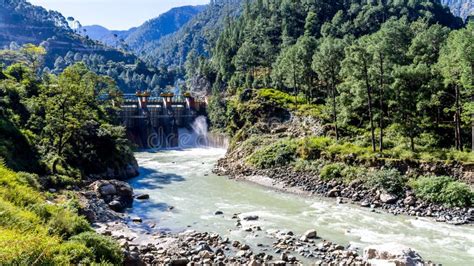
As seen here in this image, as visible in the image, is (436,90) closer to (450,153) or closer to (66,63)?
(450,153)

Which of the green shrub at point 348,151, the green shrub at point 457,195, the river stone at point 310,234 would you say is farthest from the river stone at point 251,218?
the green shrub at point 348,151

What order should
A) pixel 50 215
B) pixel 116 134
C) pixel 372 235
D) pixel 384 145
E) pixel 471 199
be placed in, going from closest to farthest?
pixel 50 215 < pixel 372 235 < pixel 471 199 < pixel 384 145 < pixel 116 134

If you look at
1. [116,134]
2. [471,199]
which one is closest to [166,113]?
[116,134]

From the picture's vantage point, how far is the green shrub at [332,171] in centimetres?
Result: 3744

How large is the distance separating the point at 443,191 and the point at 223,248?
18.1m

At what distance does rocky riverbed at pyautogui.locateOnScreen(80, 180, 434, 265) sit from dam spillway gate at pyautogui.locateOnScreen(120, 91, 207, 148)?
50.2m

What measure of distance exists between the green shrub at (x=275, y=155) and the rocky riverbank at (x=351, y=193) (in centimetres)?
105

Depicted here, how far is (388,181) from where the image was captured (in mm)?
32938

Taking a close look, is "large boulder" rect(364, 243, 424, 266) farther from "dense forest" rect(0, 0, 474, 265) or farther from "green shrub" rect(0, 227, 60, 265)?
"green shrub" rect(0, 227, 60, 265)

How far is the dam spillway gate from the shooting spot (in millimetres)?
78250

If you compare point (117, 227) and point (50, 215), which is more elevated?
point (50, 215)

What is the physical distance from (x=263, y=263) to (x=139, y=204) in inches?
679

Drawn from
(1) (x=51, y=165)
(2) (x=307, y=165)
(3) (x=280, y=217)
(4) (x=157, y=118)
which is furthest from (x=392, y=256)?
(4) (x=157, y=118)

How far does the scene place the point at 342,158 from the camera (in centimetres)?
3906
